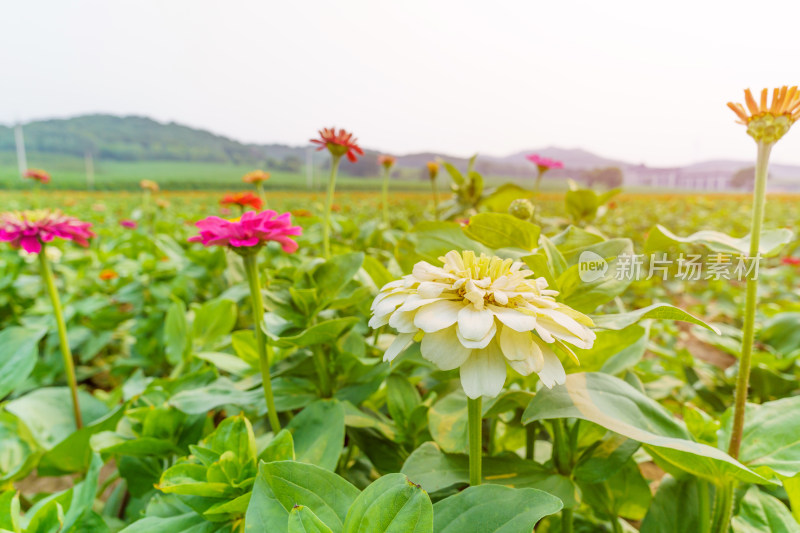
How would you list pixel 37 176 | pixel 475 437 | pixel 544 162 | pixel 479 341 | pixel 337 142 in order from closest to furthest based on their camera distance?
pixel 479 341, pixel 475 437, pixel 337 142, pixel 544 162, pixel 37 176

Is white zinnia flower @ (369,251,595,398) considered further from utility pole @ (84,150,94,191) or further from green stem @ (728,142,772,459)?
utility pole @ (84,150,94,191)

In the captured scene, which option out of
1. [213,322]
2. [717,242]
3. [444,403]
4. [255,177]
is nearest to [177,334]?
[213,322]

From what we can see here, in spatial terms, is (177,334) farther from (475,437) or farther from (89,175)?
(89,175)

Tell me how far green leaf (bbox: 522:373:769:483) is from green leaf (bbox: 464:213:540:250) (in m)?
0.18

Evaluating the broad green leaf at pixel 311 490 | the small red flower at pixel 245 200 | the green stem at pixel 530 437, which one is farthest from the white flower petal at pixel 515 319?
the small red flower at pixel 245 200

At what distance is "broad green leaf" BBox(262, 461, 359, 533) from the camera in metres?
0.38

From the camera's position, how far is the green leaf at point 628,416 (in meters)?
0.39

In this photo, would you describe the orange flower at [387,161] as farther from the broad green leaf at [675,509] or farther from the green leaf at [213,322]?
the broad green leaf at [675,509]

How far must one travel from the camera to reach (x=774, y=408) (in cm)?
55

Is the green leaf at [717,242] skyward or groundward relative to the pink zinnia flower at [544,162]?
groundward

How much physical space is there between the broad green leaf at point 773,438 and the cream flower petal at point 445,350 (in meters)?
0.37

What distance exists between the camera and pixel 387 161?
5.27 feet

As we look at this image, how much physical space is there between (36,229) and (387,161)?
3.46 ft

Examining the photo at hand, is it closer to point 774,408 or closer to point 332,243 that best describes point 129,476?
point 332,243
